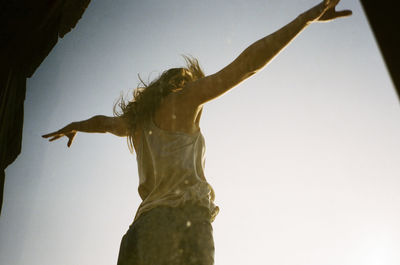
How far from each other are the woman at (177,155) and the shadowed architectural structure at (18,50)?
1280mm

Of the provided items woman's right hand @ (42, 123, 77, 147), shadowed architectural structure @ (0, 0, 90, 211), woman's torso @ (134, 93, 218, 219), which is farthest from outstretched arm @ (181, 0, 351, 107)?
shadowed architectural structure @ (0, 0, 90, 211)

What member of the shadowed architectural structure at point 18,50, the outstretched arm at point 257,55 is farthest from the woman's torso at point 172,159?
the shadowed architectural structure at point 18,50

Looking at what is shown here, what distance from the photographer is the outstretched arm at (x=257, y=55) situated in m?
1.33

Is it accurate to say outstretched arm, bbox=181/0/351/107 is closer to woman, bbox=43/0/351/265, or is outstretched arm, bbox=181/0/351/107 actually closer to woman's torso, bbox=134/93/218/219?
woman, bbox=43/0/351/265

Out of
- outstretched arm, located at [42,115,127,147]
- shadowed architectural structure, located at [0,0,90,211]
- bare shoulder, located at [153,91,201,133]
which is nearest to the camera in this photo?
bare shoulder, located at [153,91,201,133]

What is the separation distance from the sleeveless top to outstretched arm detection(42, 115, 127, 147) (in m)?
0.46

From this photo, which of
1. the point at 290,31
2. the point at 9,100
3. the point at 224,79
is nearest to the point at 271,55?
the point at 290,31

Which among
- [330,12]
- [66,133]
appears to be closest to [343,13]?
[330,12]

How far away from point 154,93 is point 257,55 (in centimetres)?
82

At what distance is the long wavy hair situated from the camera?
192cm

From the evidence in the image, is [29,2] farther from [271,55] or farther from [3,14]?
[271,55]

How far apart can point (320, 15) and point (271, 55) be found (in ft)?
0.91

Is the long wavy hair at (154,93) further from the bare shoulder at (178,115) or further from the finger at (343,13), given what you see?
the finger at (343,13)

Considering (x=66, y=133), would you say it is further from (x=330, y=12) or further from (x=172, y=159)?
(x=330, y=12)
